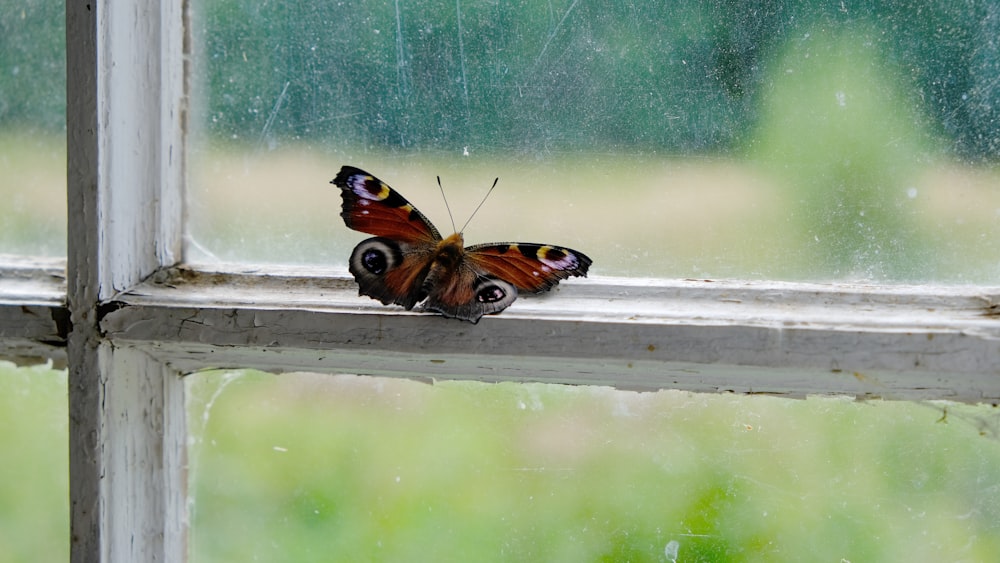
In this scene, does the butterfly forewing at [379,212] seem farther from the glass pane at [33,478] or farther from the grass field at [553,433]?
the glass pane at [33,478]

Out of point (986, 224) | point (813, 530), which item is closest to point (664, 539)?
point (813, 530)

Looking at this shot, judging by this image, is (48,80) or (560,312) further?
(48,80)

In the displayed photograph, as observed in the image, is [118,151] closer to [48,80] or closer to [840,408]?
[48,80]

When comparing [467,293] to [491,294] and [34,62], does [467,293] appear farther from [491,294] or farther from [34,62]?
[34,62]

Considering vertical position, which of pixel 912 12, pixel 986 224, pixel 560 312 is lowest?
pixel 560 312

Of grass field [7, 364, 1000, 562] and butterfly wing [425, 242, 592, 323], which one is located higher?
butterfly wing [425, 242, 592, 323]

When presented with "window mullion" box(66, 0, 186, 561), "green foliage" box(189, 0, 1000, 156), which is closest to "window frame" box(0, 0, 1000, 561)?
"window mullion" box(66, 0, 186, 561)

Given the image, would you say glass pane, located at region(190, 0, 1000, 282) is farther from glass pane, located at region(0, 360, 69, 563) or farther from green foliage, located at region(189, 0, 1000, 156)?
glass pane, located at region(0, 360, 69, 563)
